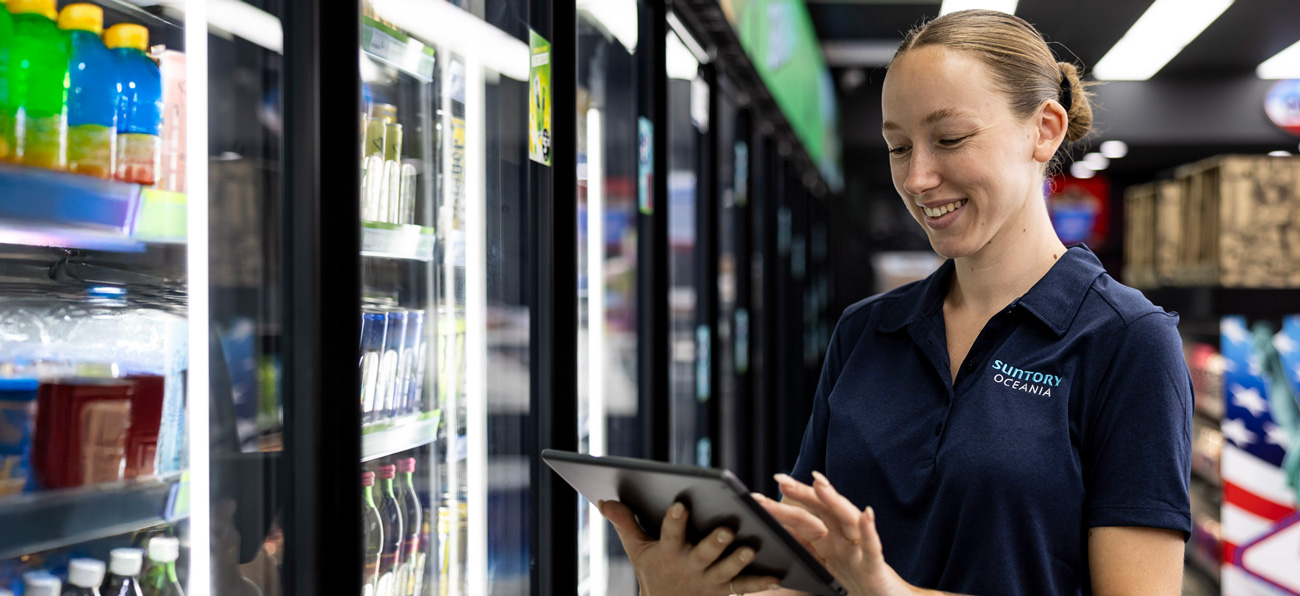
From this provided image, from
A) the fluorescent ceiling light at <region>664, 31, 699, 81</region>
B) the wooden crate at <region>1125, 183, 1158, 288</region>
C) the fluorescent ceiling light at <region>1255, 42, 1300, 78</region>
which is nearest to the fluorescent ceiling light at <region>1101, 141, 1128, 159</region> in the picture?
the fluorescent ceiling light at <region>1255, 42, 1300, 78</region>

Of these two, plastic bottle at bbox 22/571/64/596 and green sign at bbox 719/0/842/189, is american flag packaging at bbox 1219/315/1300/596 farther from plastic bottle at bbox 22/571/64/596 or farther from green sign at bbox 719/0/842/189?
plastic bottle at bbox 22/571/64/596

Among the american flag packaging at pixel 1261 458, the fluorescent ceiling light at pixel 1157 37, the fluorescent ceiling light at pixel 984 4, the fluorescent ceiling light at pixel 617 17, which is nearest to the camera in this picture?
the fluorescent ceiling light at pixel 617 17

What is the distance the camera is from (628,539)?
46.6 inches

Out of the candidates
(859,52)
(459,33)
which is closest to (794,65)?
(859,52)

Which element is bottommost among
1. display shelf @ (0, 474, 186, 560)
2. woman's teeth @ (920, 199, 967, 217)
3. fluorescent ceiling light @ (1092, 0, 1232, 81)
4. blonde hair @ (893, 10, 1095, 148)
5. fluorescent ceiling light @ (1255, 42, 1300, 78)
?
display shelf @ (0, 474, 186, 560)

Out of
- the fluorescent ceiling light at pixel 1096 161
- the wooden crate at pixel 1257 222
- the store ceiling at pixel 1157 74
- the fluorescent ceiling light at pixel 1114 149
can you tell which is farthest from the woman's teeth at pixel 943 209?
the fluorescent ceiling light at pixel 1096 161

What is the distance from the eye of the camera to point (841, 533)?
107 cm

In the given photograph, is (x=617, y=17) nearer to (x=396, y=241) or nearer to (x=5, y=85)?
(x=396, y=241)

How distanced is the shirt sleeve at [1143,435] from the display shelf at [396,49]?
1.08 meters

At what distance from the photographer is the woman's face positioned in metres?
1.21

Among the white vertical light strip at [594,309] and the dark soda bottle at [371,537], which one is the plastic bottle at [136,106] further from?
the white vertical light strip at [594,309]

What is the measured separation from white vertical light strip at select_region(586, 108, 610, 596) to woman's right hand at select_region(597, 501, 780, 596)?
131 cm

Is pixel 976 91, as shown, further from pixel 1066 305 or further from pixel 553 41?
pixel 553 41

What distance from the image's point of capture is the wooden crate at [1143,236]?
577 cm
